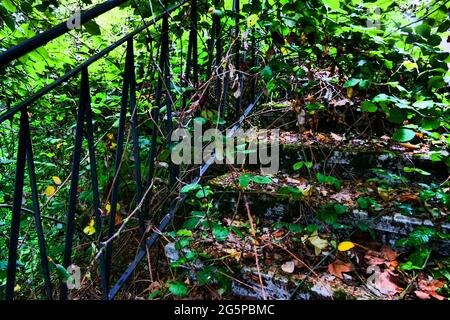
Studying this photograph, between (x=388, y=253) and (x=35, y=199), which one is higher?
(x=35, y=199)

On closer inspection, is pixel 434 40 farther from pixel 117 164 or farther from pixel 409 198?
pixel 117 164

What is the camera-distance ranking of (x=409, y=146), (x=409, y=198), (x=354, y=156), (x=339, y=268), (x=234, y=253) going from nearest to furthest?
1. (x=339, y=268)
2. (x=234, y=253)
3. (x=409, y=198)
4. (x=354, y=156)
5. (x=409, y=146)

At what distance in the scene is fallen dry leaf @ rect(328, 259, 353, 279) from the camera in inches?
52.6

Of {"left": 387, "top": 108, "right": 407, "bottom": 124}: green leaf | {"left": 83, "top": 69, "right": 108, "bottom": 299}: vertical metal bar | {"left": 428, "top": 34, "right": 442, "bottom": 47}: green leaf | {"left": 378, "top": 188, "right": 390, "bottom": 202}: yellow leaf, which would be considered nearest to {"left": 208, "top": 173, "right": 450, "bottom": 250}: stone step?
{"left": 378, "top": 188, "right": 390, "bottom": 202}: yellow leaf

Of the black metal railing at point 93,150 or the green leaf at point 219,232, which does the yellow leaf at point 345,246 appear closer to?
the green leaf at point 219,232

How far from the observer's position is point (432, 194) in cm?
143

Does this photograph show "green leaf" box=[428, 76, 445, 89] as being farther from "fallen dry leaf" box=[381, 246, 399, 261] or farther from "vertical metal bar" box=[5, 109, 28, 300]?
"vertical metal bar" box=[5, 109, 28, 300]

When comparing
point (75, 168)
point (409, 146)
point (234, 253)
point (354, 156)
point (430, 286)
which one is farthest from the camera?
point (409, 146)

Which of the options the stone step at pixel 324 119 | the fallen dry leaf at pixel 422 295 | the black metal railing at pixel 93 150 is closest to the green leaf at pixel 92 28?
the black metal railing at pixel 93 150

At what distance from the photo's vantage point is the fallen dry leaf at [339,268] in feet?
4.38

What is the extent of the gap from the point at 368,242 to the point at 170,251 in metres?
1.05

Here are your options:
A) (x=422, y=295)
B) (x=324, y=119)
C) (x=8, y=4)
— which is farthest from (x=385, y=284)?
(x=8, y=4)

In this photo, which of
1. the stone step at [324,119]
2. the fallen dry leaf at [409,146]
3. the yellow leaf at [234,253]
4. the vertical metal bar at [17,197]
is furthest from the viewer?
the stone step at [324,119]

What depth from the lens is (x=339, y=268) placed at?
1.35 metres
